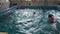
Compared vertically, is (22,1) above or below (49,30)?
above

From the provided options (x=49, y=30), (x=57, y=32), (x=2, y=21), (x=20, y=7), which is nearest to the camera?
(x=57, y=32)

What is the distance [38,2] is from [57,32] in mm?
11289

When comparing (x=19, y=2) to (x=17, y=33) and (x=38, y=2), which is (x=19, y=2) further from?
(x=17, y=33)

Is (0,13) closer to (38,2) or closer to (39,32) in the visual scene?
(39,32)

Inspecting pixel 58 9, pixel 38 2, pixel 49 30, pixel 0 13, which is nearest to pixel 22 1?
pixel 38 2

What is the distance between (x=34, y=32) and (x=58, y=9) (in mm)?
8182

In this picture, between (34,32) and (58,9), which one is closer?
(34,32)

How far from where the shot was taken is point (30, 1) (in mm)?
16859

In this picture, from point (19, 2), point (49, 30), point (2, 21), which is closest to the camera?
point (49, 30)

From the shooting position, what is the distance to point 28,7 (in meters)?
14.6

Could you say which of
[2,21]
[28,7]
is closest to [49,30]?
[2,21]

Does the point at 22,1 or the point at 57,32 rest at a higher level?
the point at 22,1

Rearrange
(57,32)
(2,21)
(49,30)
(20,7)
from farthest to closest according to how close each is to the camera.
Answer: (20,7), (2,21), (49,30), (57,32)

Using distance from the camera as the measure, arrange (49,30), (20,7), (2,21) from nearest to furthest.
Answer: (49,30) < (2,21) < (20,7)
